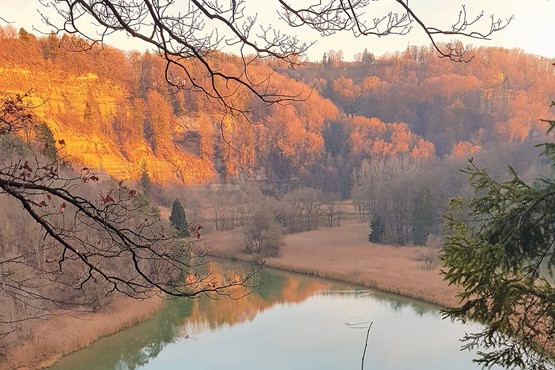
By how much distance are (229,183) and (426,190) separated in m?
22.4

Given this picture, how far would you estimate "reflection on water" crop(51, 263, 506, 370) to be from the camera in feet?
34.0

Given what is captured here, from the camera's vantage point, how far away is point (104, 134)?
41656 millimetres

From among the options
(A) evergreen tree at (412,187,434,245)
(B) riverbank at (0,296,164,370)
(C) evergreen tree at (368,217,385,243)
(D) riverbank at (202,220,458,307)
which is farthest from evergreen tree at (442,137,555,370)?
(C) evergreen tree at (368,217,385,243)

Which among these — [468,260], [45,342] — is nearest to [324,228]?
[45,342]

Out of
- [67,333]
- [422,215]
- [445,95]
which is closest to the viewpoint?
[67,333]

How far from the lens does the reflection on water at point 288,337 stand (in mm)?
10359

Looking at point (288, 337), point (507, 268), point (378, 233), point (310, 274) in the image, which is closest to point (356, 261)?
point (310, 274)

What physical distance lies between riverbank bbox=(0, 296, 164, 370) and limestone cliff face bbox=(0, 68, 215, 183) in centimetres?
2204

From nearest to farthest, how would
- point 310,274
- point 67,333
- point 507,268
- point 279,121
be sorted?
point 507,268
point 67,333
point 310,274
point 279,121

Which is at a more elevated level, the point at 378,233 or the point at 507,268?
the point at 507,268

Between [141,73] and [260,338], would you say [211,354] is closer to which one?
[260,338]

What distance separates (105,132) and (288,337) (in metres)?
34.9

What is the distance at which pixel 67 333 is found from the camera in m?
11.4

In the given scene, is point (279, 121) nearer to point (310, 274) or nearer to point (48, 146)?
point (310, 274)
